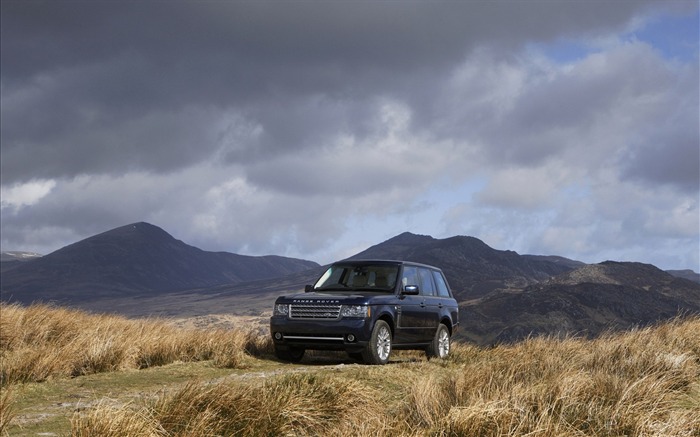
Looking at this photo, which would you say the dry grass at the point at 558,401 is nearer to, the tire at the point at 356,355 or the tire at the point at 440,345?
the tire at the point at 356,355

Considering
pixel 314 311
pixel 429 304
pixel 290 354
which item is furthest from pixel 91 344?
pixel 429 304

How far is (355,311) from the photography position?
12289 mm

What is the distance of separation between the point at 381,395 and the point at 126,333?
6.50 meters

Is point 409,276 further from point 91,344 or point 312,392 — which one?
point 312,392

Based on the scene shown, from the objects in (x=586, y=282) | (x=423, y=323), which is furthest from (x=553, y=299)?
(x=423, y=323)

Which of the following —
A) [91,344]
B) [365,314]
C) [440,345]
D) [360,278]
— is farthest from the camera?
[440,345]

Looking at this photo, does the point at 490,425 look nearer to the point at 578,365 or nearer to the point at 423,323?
the point at 578,365

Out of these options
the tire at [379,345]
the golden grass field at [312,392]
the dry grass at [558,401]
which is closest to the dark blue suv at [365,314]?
the tire at [379,345]

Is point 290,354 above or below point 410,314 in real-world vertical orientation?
below

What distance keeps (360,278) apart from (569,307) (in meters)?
163

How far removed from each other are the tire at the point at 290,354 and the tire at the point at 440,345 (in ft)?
8.58

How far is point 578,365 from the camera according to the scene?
10.7 metres

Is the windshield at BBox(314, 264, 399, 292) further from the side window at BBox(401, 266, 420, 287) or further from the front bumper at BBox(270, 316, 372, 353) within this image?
the front bumper at BBox(270, 316, 372, 353)

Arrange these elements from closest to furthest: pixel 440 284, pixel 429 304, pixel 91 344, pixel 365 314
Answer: pixel 91 344, pixel 365 314, pixel 429 304, pixel 440 284
